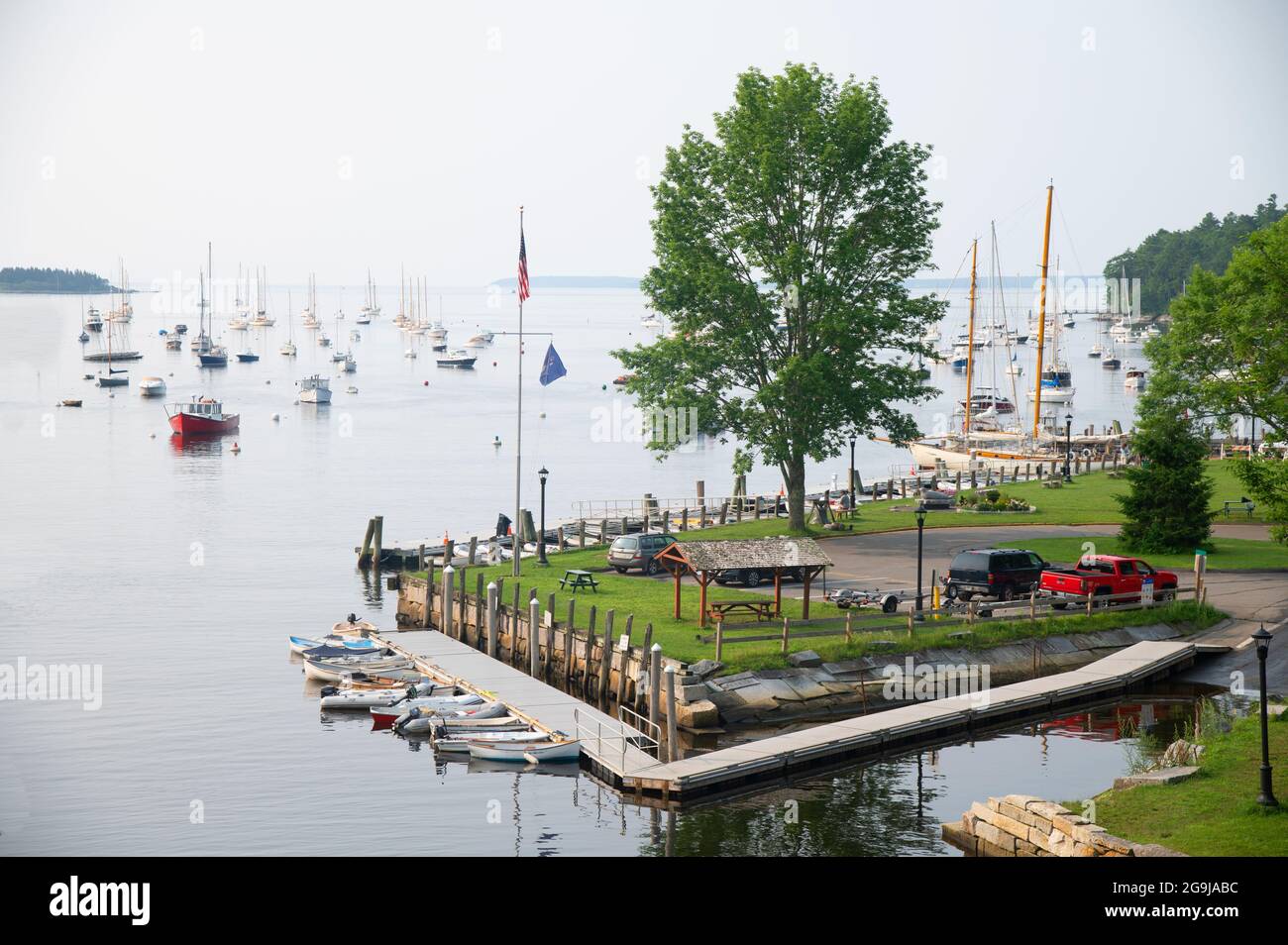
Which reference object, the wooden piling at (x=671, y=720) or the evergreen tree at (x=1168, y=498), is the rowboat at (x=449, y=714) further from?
the evergreen tree at (x=1168, y=498)

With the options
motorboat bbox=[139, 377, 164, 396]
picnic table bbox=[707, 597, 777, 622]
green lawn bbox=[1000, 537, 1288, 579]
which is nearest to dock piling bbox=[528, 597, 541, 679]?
picnic table bbox=[707, 597, 777, 622]

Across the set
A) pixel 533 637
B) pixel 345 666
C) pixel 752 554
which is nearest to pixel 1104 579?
pixel 752 554

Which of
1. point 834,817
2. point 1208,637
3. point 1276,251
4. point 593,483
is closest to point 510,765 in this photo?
point 834,817

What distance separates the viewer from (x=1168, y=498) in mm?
54875

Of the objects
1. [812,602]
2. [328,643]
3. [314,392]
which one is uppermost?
[314,392]

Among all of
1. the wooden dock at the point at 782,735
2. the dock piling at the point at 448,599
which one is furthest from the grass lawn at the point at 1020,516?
the wooden dock at the point at 782,735

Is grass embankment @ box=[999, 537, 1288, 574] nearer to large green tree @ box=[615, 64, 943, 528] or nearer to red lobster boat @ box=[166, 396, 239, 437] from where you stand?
large green tree @ box=[615, 64, 943, 528]

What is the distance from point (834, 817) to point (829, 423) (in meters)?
28.8

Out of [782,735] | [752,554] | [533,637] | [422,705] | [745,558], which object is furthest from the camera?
[533,637]

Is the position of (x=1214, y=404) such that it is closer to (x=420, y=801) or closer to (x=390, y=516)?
(x=420, y=801)

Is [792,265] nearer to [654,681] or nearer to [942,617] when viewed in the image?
[942,617]

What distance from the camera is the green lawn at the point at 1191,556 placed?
5297 centimetres

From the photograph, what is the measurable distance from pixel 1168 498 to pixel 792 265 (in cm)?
1692

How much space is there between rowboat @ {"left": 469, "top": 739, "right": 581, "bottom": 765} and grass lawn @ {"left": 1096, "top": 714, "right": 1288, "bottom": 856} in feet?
41.9
